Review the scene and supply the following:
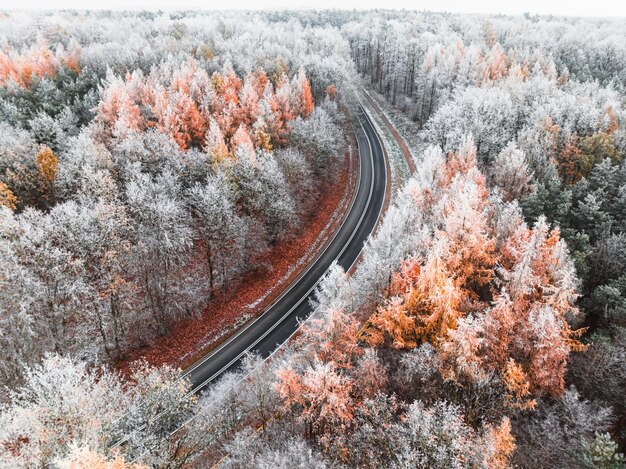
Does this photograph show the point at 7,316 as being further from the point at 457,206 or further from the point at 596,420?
the point at 596,420

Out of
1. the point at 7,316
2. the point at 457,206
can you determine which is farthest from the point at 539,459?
the point at 7,316

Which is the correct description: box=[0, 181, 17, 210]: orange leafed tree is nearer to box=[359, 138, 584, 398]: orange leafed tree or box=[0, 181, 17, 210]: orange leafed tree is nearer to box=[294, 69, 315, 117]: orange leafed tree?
box=[359, 138, 584, 398]: orange leafed tree

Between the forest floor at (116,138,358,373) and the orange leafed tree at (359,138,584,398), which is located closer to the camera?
the orange leafed tree at (359,138,584,398)

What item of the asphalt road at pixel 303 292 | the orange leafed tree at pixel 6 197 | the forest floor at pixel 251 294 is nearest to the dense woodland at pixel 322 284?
the orange leafed tree at pixel 6 197

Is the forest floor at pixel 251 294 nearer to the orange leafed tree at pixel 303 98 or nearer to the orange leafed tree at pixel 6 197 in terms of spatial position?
the orange leafed tree at pixel 303 98

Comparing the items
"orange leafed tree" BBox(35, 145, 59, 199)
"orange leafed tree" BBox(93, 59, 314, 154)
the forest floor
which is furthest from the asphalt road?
"orange leafed tree" BBox(35, 145, 59, 199)
